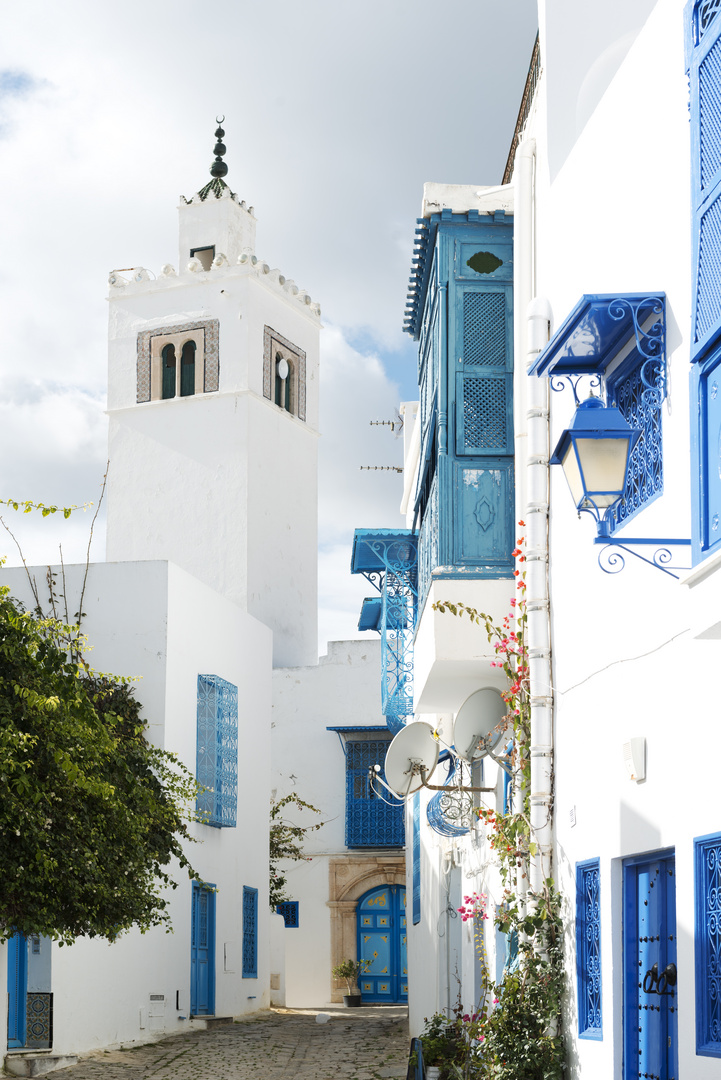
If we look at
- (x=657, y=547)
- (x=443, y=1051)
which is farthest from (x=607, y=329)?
(x=443, y=1051)

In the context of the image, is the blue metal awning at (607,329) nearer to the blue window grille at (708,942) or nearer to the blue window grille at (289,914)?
the blue window grille at (708,942)

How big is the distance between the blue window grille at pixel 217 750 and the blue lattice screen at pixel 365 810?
6.75m

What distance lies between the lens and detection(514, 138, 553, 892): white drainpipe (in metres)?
7.46

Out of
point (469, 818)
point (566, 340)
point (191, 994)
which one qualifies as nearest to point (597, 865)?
point (566, 340)

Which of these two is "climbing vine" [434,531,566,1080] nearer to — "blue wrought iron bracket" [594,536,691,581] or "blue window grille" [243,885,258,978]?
"blue wrought iron bracket" [594,536,691,581]

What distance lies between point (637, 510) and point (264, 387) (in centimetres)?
2422

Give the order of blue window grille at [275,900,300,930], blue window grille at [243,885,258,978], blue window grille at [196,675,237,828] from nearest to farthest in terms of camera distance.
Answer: blue window grille at [196,675,237,828]
blue window grille at [243,885,258,978]
blue window grille at [275,900,300,930]

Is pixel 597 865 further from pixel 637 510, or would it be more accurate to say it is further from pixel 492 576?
pixel 492 576

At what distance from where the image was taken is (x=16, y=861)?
29.6ft

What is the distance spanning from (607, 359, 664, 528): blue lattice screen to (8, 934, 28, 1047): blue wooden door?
10009 millimetres

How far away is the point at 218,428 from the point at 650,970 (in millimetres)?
24125

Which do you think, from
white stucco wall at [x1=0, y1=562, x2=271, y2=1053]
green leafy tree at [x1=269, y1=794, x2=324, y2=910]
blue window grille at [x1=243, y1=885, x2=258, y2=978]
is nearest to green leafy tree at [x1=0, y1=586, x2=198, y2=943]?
white stucco wall at [x1=0, y1=562, x2=271, y2=1053]

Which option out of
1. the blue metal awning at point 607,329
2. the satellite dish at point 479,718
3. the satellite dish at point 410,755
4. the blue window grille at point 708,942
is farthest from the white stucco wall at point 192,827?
the blue window grille at point 708,942

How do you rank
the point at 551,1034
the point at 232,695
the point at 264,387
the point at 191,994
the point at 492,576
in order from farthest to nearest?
the point at 264,387 → the point at 232,695 → the point at 191,994 → the point at 492,576 → the point at 551,1034
